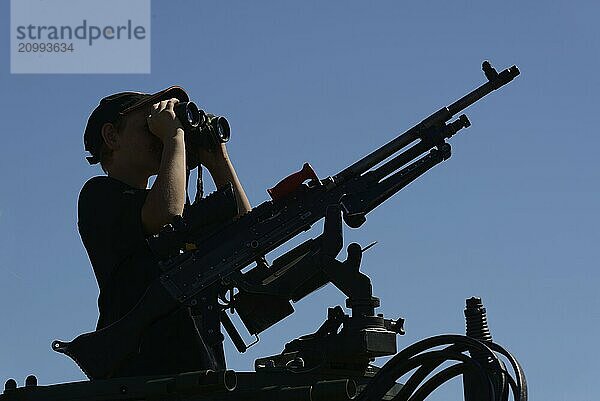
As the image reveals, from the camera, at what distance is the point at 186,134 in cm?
1017

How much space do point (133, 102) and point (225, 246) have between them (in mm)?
1773

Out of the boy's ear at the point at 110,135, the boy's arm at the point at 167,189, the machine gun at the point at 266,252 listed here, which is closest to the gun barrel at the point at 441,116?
the machine gun at the point at 266,252

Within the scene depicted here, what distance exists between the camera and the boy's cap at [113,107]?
10.2m

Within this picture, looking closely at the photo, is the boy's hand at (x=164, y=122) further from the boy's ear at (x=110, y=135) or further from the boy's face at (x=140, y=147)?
the boy's ear at (x=110, y=135)

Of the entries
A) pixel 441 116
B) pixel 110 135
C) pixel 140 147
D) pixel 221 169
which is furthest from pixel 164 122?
pixel 441 116

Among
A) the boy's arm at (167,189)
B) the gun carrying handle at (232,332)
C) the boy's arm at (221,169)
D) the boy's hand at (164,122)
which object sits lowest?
the gun carrying handle at (232,332)

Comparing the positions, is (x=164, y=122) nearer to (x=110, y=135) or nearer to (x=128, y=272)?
(x=110, y=135)

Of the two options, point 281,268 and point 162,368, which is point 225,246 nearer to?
point 281,268

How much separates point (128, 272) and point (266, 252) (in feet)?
3.86

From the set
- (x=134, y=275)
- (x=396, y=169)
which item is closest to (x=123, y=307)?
(x=134, y=275)

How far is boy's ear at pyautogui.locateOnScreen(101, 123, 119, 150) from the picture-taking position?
33.6ft

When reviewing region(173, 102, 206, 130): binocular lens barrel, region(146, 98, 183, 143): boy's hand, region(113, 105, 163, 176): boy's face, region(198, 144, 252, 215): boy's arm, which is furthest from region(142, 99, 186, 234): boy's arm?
region(198, 144, 252, 215): boy's arm

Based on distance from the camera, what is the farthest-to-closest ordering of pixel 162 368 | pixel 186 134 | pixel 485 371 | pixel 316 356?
pixel 186 134, pixel 162 368, pixel 316 356, pixel 485 371

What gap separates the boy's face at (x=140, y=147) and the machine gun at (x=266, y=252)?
3.58ft
